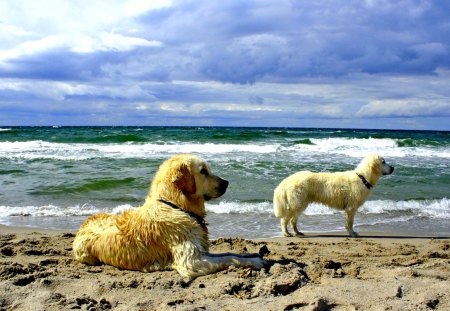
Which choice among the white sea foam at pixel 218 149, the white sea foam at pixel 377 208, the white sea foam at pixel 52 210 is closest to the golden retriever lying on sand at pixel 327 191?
the white sea foam at pixel 377 208

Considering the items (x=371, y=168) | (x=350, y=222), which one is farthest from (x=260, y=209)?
(x=371, y=168)

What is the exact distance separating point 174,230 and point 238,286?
0.80 meters

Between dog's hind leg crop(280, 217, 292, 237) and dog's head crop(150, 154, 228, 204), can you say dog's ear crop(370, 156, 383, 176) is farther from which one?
dog's head crop(150, 154, 228, 204)

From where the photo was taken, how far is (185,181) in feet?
14.1

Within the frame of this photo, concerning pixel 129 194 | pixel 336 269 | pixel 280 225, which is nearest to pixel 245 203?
pixel 280 225

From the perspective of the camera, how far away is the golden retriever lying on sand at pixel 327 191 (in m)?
7.64

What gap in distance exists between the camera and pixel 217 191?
177 inches

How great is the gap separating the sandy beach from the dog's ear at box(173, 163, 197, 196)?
0.78 meters

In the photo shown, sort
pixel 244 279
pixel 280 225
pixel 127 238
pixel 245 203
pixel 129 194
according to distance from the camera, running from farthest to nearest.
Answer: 1. pixel 129 194
2. pixel 245 203
3. pixel 280 225
4. pixel 127 238
5. pixel 244 279

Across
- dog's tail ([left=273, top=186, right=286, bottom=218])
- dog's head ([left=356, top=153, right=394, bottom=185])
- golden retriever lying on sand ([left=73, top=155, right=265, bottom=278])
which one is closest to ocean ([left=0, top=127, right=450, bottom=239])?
dog's tail ([left=273, top=186, right=286, bottom=218])

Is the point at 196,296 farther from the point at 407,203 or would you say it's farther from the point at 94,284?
the point at 407,203

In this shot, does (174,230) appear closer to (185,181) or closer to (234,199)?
(185,181)

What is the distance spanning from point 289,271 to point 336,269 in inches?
24.1

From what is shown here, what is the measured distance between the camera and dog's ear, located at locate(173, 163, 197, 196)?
429cm
